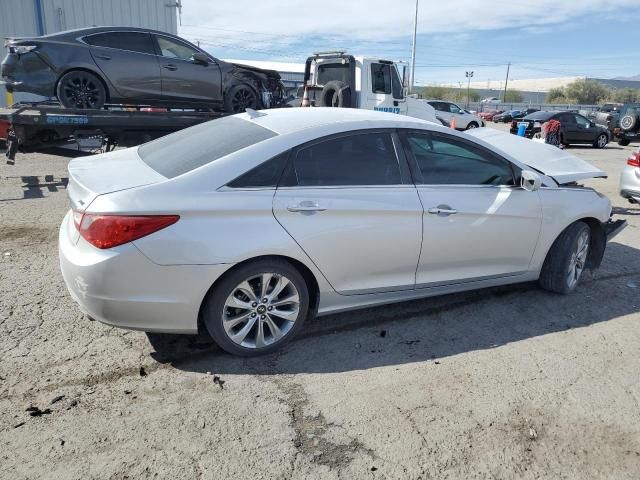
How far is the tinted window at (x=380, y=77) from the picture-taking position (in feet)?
42.6

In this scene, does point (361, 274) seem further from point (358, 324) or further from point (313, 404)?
point (313, 404)

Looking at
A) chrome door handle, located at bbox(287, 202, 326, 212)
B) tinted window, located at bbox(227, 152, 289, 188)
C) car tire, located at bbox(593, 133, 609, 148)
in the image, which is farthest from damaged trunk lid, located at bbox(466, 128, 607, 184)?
car tire, located at bbox(593, 133, 609, 148)

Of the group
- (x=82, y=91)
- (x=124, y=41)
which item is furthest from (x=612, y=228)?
(x=82, y=91)

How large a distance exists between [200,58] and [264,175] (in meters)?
6.01

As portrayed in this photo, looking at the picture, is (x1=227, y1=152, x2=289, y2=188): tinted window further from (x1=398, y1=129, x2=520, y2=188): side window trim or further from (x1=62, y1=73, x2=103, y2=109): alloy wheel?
(x1=62, y1=73, x2=103, y2=109): alloy wheel

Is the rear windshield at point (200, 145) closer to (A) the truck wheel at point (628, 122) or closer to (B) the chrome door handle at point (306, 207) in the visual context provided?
(B) the chrome door handle at point (306, 207)

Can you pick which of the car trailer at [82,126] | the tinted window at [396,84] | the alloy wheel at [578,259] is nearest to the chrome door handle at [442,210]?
the alloy wheel at [578,259]

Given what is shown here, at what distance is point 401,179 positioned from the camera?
3643 mm

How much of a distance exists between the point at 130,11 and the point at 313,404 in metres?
18.8

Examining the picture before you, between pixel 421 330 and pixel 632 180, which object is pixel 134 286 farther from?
pixel 632 180

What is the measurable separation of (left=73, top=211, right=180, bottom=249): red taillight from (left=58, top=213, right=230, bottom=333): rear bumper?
0.15 ft

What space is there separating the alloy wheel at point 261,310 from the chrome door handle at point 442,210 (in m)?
1.15

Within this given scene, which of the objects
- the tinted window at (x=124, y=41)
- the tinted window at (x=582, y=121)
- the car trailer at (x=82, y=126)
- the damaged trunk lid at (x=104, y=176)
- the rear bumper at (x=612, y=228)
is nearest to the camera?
the damaged trunk lid at (x=104, y=176)

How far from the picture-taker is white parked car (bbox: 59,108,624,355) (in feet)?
9.55
